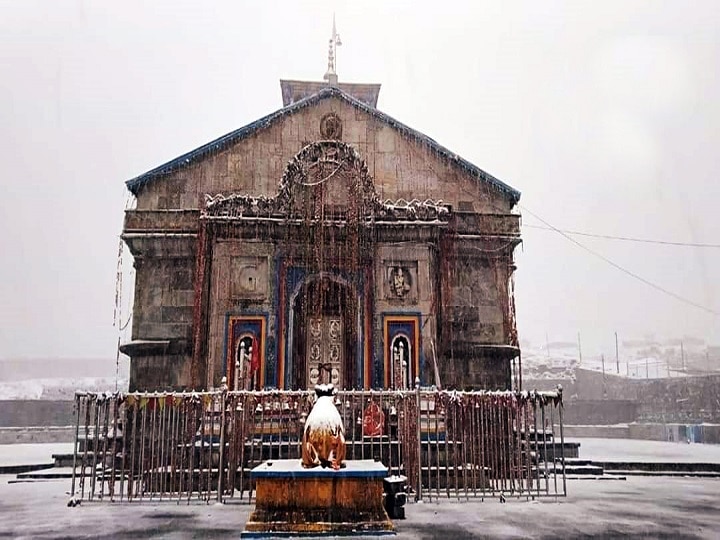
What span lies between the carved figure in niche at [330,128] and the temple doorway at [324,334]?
487 centimetres

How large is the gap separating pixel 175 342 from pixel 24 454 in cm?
1241

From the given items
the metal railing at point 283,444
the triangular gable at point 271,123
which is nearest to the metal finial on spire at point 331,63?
the triangular gable at point 271,123

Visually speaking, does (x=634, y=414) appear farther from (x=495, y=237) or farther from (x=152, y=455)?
(x=152, y=455)

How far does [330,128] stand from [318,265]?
15.9ft

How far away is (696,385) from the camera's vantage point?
174 ft

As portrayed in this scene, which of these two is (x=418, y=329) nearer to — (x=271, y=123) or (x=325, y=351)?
(x=325, y=351)

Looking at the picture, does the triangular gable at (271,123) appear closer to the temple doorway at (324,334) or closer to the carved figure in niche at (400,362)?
the temple doorway at (324,334)

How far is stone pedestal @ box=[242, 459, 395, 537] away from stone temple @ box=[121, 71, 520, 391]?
9.53 m

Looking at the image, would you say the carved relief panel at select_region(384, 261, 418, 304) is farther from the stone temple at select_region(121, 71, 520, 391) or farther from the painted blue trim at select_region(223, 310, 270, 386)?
the painted blue trim at select_region(223, 310, 270, 386)

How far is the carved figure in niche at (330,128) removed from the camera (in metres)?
22.6

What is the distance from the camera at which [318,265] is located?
20.9 m

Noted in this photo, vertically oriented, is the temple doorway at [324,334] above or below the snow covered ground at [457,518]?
above

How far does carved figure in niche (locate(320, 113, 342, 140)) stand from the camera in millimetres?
22578

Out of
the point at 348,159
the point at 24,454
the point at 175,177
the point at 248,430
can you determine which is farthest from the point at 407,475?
the point at 24,454
